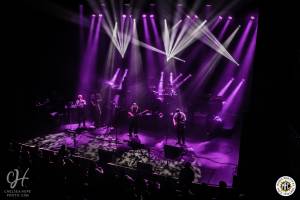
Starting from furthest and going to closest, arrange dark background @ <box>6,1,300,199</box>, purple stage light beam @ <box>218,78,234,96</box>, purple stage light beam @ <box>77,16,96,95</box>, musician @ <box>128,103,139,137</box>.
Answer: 1. purple stage light beam @ <box>77,16,96,95</box>
2. purple stage light beam @ <box>218,78,234,96</box>
3. musician @ <box>128,103,139,137</box>
4. dark background @ <box>6,1,300,199</box>

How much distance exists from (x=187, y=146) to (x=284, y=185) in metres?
6.26

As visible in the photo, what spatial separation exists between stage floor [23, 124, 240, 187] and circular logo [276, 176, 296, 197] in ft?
8.00

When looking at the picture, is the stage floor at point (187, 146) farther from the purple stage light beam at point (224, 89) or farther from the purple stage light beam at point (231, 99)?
the purple stage light beam at point (224, 89)

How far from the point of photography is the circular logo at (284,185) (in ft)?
19.2

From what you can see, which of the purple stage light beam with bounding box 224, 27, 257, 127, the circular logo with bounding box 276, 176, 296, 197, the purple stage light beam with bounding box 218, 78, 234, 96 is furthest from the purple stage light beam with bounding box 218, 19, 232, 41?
the circular logo with bounding box 276, 176, 296, 197

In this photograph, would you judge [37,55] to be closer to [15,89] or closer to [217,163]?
[15,89]

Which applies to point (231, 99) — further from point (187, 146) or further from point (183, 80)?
point (187, 146)

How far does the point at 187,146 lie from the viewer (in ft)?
39.4

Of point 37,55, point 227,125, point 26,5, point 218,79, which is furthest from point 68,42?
point 227,125

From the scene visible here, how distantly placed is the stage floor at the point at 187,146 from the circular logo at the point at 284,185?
2.44m

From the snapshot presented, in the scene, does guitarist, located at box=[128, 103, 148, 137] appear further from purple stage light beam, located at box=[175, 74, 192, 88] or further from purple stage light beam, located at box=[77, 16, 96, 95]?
purple stage light beam, located at box=[77, 16, 96, 95]

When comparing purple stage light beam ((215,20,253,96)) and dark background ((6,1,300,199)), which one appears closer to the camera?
dark background ((6,1,300,199))

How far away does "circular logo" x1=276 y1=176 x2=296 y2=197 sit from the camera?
5.86 m

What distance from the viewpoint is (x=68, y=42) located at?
54.4 feet
